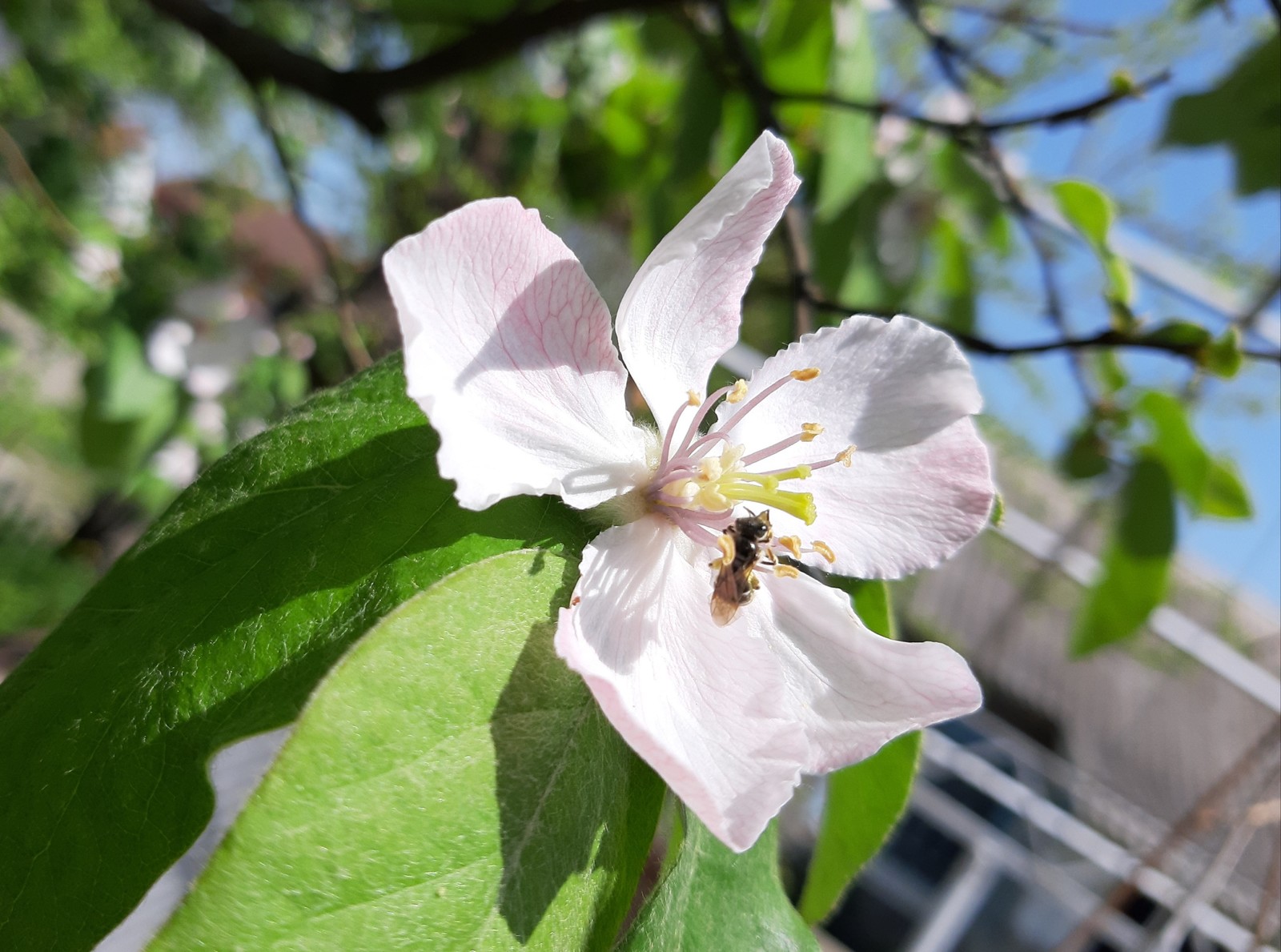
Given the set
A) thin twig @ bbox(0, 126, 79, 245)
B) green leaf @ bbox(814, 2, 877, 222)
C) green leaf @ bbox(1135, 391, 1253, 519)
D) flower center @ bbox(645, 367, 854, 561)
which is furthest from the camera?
thin twig @ bbox(0, 126, 79, 245)

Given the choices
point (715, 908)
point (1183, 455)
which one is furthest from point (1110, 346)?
point (715, 908)

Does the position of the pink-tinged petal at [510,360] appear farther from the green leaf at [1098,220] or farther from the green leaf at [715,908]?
the green leaf at [1098,220]

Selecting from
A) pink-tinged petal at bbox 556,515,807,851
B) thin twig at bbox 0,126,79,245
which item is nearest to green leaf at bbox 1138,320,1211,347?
pink-tinged petal at bbox 556,515,807,851

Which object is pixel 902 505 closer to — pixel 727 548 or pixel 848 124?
pixel 727 548

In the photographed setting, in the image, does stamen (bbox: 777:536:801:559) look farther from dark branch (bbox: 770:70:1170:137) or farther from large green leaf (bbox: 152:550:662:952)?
dark branch (bbox: 770:70:1170:137)

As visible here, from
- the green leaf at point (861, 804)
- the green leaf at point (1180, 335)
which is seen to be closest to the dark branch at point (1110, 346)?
the green leaf at point (1180, 335)

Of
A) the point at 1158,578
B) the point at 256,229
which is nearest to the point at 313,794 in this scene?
the point at 1158,578
